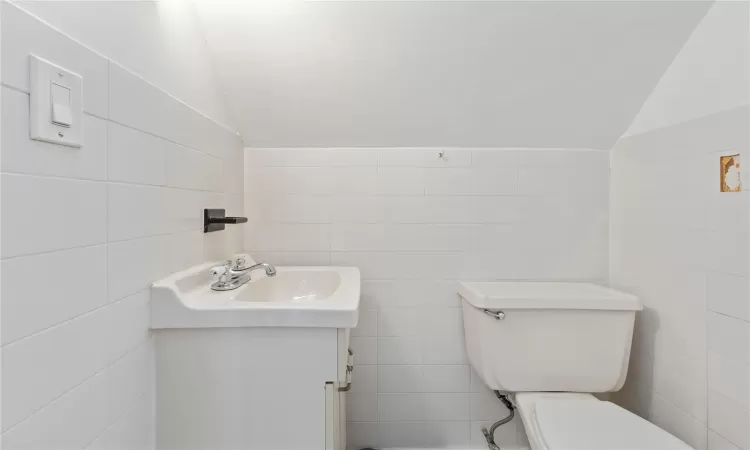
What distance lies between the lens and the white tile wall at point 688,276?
1098mm

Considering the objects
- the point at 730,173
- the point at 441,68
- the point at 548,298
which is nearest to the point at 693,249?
the point at 730,173

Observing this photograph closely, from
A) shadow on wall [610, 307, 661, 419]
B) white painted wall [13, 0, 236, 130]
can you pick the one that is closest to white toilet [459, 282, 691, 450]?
shadow on wall [610, 307, 661, 419]

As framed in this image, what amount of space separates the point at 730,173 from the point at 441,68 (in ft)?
3.06

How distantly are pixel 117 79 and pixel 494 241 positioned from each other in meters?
1.39

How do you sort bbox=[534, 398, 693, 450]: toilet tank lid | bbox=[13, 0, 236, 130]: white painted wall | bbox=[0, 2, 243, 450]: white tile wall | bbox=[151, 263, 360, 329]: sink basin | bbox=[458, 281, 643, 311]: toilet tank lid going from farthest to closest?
bbox=[458, 281, 643, 311]: toilet tank lid → bbox=[534, 398, 693, 450]: toilet tank lid → bbox=[151, 263, 360, 329]: sink basin → bbox=[13, 0, 236, 130]: white painted wall → bbox=[0, 2, 243, 450]: white tile wall

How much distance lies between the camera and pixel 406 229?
163 centimetres

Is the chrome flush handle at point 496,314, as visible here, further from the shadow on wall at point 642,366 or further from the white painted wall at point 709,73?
the white painted wall at point 709,73

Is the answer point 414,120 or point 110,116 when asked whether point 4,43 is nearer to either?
point 110,116

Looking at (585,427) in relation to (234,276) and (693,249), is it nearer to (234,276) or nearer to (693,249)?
(693,249)

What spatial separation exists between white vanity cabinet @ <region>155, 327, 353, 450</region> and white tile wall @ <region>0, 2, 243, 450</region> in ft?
0.20

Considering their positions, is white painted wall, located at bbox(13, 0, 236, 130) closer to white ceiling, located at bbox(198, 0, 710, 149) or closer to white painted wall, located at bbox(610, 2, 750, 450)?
white ceiling, located at bbox(198, 0, 710, 149)

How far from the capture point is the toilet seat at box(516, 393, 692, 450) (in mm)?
1097

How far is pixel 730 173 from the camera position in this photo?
1.12 meters

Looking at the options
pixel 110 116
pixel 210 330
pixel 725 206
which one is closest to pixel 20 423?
pixel 210 330
